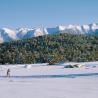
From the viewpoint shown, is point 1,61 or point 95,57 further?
point 95,57

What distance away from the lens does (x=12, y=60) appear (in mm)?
171250
